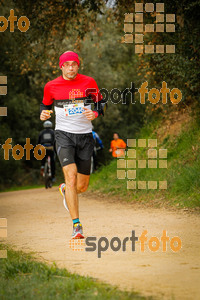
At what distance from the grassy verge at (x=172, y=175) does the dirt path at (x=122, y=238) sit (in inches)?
22.3

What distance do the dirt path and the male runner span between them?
2.29ft

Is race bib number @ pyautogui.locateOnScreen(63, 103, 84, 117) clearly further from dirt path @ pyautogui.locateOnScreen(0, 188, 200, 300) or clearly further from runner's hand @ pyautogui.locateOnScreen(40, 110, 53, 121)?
dirt path @ pyautogui.locateOnScreen(0, 188, 200, 300)

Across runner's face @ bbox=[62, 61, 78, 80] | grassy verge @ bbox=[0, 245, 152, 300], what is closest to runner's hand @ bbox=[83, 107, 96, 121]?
runner's face @ bbox=[62, 61, 78, 80]

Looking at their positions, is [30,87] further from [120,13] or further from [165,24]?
[165,24]

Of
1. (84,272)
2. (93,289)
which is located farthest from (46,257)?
(93,289)

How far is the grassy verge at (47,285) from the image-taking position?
4355 millimetres

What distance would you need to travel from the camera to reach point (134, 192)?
13.1 metres

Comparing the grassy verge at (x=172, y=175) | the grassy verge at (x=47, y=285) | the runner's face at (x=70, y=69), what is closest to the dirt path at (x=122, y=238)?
the grassy verge at (x=47, y=285)

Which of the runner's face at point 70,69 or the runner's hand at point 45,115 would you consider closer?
the runner's face at point 70,69

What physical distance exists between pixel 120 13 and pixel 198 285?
12000mm

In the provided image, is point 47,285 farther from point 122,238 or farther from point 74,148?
point 74,148

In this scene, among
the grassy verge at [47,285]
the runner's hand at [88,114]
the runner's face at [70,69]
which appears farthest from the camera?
the runner's face at [70,69]

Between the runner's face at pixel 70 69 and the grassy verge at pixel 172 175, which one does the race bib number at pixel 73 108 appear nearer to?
the runner's face at pixel 70 69

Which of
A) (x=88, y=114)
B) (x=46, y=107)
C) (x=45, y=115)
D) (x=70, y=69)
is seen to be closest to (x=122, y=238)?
(x=88, y=114)
